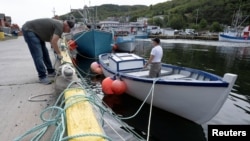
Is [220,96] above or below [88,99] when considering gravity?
below

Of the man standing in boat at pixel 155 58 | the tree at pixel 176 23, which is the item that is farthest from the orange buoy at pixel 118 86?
the tree at pixel 176 23

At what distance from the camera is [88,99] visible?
10.6 feet

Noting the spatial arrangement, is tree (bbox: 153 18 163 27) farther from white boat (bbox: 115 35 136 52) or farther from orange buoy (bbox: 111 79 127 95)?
orange buoy (bbox: 111 79 127 95)

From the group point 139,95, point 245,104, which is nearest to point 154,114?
point 139,95

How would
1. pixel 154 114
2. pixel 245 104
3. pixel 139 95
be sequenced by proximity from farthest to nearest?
pixel 245 104
pixel 139 95
pixel 154 114

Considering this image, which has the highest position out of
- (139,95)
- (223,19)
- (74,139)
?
(223,19)

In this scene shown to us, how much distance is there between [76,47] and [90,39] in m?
2.98

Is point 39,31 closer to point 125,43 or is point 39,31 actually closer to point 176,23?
point 125,43

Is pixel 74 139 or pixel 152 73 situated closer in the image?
pixel 74 139

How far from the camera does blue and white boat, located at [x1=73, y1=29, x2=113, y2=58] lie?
21125mm

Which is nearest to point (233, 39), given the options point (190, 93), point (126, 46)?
point (126, 46)

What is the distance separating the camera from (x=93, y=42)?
21.2 meters

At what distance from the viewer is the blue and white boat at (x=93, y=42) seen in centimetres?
2112

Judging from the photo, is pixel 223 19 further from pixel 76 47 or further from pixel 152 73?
pixel 152 73
